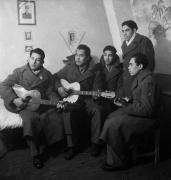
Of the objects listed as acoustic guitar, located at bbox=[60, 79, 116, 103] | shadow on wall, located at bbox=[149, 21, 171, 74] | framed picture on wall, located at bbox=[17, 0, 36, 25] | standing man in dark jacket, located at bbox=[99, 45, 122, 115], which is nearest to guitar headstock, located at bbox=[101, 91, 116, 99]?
acoustic guitar, located at bbox=[60, 79, 116, 103]

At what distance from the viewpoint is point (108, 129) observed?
104 inches

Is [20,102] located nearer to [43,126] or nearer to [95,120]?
[43,126]

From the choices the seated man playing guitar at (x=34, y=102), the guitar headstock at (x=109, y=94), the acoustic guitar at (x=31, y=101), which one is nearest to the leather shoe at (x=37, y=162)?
the seated man playing guitar at (x=34, y=102)

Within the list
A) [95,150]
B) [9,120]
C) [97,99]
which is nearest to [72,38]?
[97,99]

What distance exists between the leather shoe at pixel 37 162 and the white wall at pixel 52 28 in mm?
1309

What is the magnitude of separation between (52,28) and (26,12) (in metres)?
0.41

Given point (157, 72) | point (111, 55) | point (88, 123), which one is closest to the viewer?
point (88, 123)

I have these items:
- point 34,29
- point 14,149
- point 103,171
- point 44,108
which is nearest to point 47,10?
point 34,29

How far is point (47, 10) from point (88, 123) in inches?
65.9

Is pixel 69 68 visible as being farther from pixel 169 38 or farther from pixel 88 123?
pixel 169 38

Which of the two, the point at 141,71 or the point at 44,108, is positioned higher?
the point at 141,71

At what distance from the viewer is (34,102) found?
3.04 meters

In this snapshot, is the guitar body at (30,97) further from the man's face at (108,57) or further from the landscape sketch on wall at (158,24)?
the landscape sketch on wall at (158,24)

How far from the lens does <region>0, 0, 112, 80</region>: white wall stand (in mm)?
3498
